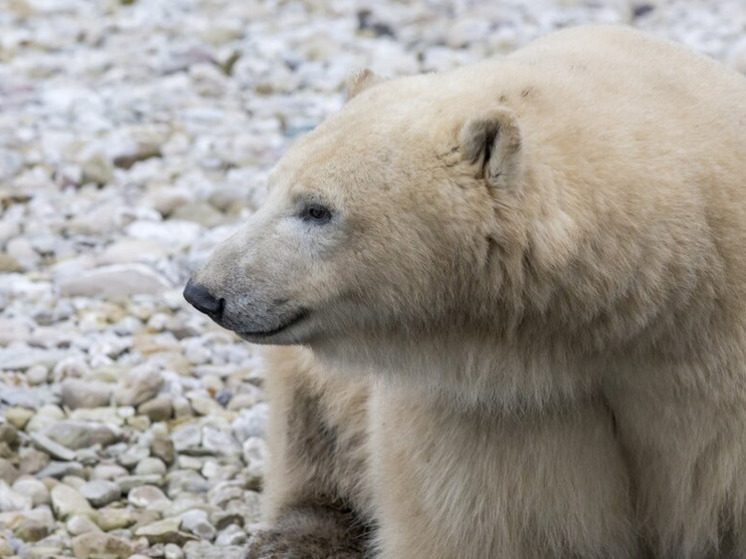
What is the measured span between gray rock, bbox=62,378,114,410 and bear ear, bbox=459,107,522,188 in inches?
104

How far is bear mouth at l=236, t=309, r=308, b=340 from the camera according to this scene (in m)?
3.54

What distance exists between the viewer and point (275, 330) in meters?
3.56

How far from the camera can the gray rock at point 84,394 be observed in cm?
555

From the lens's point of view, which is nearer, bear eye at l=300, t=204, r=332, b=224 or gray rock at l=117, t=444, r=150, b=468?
bear eye at l=300, t=204, r=332, b=224

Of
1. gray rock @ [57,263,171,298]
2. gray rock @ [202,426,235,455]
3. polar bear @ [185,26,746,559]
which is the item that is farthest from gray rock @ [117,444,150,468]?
polar bear @ [185,26,746,559]

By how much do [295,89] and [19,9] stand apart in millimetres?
2631

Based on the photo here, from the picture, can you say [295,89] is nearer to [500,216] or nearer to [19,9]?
[19,9]

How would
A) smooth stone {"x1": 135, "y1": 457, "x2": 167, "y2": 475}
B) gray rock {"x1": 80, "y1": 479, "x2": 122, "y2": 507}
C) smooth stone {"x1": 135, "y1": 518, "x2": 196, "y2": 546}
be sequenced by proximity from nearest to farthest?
smooth stone {"x1": 135, "y1": 518, "x2": 196, "y2": 546}
gray rock {"x1": 80, "y1": 479, "x2": 122, "y2": 507}
smooth stone {"x1": 135, "y1": 457, "x2": 167, "y2": 475}

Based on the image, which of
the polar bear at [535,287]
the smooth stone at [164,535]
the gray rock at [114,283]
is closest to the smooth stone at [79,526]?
the smooth stone at [164,535]

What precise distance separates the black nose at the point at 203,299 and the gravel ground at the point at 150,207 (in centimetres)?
150

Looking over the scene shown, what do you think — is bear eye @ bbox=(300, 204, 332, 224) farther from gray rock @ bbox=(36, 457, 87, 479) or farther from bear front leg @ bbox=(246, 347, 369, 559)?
gray rock @ bbox=(36, 457, 87, 479)

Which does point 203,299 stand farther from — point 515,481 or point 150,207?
point 150,207

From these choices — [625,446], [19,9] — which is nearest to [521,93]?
[625,446]

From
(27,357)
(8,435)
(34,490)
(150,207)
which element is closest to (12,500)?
(34,490)
